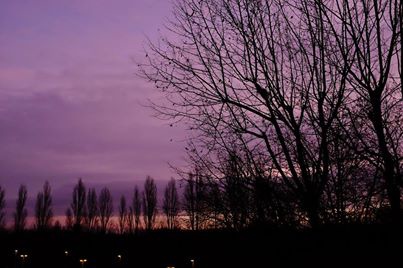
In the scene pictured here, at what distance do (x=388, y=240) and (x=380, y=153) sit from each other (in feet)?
3.88

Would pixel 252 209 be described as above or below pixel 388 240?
above

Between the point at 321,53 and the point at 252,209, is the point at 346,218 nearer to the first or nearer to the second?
the point at 252,209

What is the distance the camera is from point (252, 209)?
276 inches

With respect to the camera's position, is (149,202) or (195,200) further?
(149,202)

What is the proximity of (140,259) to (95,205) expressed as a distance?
27.7 meters

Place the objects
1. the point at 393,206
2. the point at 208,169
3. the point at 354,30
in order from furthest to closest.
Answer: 1. the point at 208,169
2. the point at 354,30
3. the point at 393,206

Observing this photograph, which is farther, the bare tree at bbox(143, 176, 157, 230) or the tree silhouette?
the bare tree at bbox(143, 176, 157, 230)

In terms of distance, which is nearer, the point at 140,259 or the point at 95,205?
the point at 140,259

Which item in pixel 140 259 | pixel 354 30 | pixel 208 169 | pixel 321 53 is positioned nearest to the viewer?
pixel 354 30

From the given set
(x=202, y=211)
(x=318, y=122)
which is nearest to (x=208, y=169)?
(x=202, y=211)

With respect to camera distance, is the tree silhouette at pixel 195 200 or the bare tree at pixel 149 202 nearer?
the tree silhouette at pixel 195 200

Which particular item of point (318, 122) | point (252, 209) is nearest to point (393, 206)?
point (318, 122)

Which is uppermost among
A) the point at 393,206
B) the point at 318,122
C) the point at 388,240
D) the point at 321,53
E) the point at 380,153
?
the point at 321,53

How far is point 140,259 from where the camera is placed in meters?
27.1
